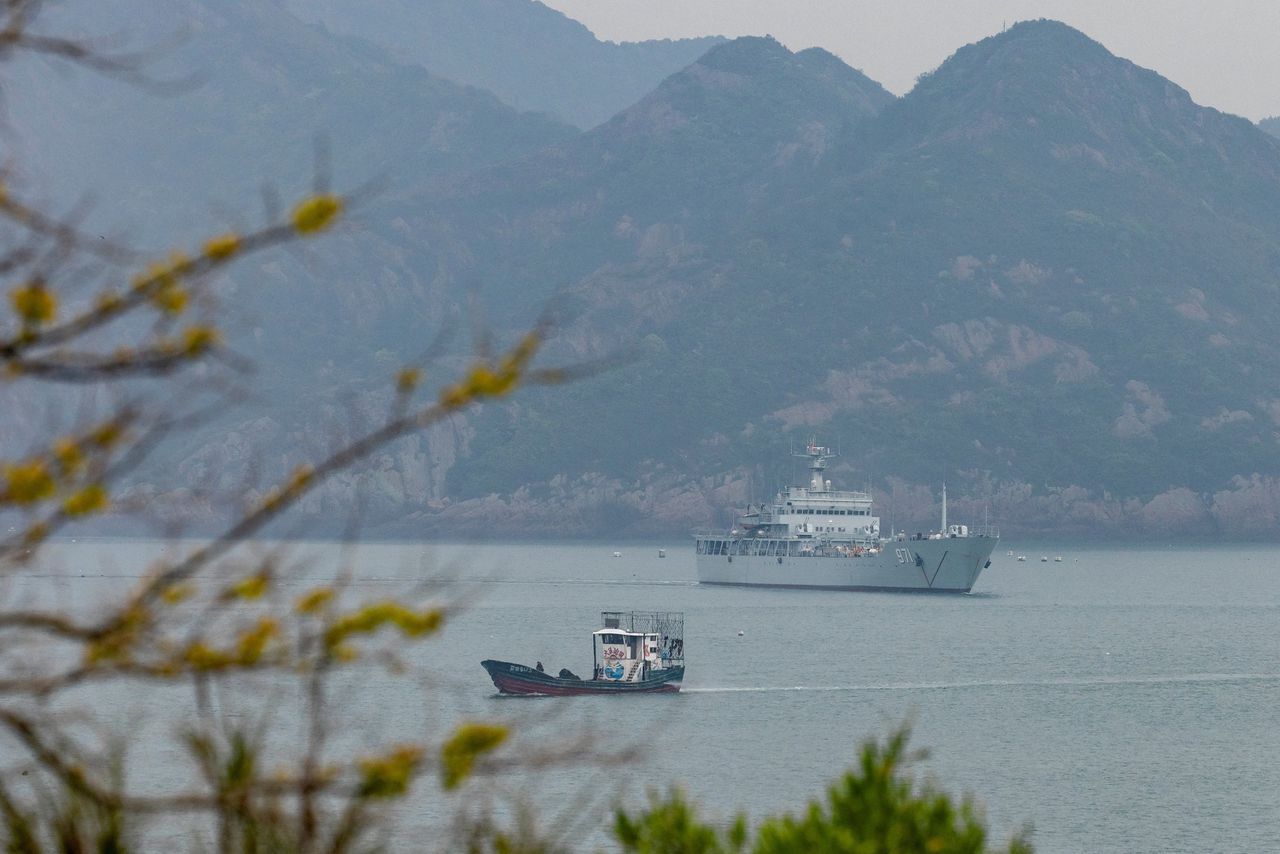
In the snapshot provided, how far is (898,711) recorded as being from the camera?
73.3 metres

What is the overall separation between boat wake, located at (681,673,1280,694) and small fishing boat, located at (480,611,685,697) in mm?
2042

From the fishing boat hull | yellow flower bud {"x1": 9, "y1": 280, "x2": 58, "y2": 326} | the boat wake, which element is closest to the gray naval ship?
the boat wake

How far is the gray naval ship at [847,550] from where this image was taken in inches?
5699

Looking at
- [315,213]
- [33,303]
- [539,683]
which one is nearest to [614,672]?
[539,683]

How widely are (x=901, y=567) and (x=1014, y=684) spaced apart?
6116 centimetres

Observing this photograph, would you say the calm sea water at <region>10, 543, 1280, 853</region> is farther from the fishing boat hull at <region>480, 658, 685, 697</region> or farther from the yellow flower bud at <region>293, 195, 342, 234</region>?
the yellow flower bud at <region>293, 195, 342, 234</region>

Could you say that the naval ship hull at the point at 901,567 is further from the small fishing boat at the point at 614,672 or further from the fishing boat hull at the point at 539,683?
the fishing boat hull at the point at 539,683

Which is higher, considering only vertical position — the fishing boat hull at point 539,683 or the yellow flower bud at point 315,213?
the yellow flower bud at point 315,213

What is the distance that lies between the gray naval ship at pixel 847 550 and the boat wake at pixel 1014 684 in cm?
5056

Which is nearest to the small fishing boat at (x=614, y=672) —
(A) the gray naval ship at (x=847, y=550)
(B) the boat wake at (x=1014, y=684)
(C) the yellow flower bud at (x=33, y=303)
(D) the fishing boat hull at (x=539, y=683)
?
(D) the fishing boat hull at (x=539, y=683)

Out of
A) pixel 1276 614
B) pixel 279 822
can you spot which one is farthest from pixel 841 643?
pixel 279 822

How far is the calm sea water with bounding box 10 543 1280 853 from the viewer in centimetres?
4894

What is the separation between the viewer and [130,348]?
5918 mm

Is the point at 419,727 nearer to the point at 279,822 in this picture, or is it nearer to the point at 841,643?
the point at 841,643
